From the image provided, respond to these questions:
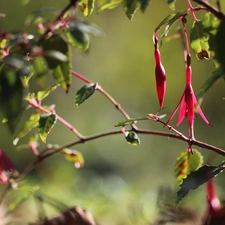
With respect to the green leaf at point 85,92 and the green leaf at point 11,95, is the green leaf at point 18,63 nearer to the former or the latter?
the green leaf at point 11,95

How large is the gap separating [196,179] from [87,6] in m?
0.28

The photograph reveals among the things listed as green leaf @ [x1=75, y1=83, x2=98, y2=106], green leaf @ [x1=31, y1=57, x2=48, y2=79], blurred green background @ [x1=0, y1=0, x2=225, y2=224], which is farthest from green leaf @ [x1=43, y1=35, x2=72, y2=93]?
blurred green background @ [x1=0, y1=0, x2=225, y2=224]

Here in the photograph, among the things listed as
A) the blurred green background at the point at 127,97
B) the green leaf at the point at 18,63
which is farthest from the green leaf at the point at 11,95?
the blurred green background at the point at 127,97

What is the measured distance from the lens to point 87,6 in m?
0.79

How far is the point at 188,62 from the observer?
29.7 inches

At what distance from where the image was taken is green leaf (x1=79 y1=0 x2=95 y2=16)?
0.78m

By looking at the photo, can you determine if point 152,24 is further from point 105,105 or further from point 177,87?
point 105,105

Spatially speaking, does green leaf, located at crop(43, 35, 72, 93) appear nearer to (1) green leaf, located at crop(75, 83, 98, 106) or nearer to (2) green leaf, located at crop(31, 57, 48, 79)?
(2) green leaf, located at crop(31, 57, 48, 79)

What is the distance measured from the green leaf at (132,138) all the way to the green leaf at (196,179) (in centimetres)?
9

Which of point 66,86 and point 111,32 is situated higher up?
point 66,86

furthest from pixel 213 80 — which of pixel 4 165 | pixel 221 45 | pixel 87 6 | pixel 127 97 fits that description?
pixel 127 97

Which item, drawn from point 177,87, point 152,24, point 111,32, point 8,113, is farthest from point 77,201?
point 111,32

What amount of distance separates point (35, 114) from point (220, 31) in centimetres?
44

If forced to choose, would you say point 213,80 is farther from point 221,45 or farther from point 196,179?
point 196,179
